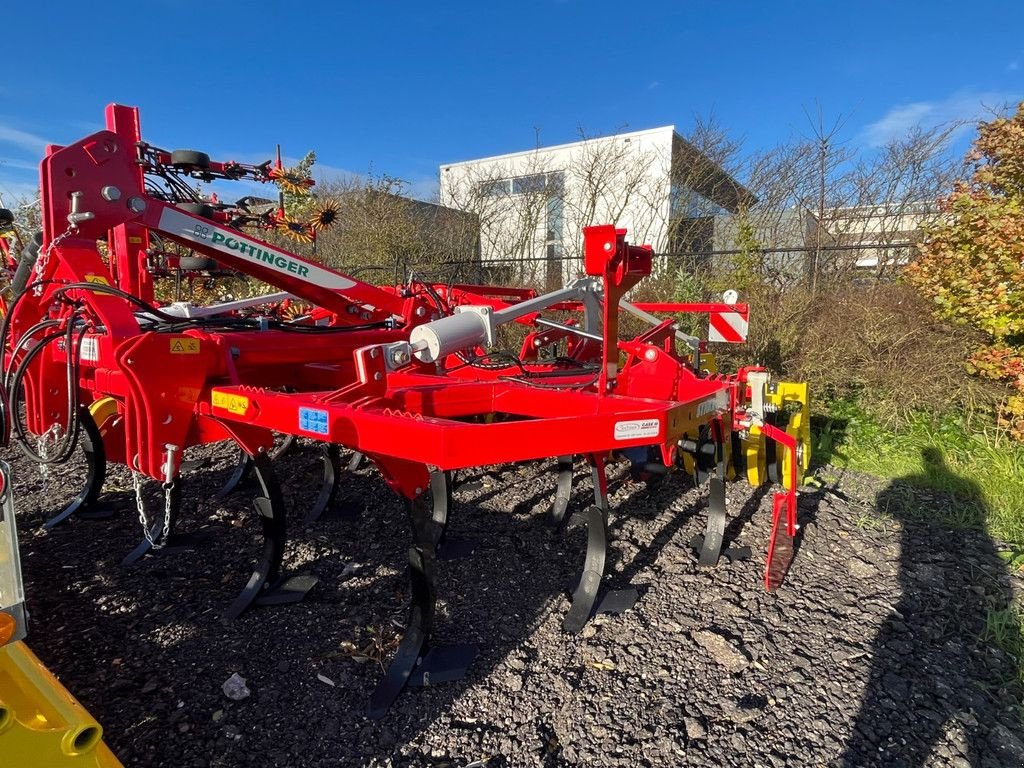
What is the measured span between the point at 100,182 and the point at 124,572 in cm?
202

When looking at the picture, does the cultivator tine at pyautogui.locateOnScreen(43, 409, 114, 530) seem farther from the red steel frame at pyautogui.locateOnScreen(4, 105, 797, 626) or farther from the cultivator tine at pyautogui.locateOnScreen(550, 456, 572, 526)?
the cultivator tine at pyautogui.locateOnScreen(550, 456, 572, 526)

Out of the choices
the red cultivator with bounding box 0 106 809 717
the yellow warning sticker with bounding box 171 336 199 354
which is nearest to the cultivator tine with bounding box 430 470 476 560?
the red cultivator with bounding box 0 106 809 717

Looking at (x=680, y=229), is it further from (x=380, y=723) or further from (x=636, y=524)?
(x=380, y=723)

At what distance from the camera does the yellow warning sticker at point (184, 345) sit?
96.1 inches

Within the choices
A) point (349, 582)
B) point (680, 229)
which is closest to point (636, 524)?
point (349, 582)

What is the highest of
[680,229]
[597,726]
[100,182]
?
[680,229]

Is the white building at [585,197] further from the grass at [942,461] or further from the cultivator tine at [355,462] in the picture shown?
the cultivator tine at [355,462]

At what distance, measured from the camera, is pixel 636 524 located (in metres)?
4.07

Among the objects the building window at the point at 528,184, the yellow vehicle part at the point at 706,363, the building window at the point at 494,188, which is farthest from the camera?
the building window at the point at 494,188

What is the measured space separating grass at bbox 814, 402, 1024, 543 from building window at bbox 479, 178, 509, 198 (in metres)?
9.79

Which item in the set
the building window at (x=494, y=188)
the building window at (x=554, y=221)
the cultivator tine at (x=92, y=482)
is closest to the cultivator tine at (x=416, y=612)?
the cultivator tine at (x=92, y=482)

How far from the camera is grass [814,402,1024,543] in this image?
4227 mm

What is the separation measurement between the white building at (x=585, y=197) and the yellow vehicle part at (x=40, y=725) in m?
10.1

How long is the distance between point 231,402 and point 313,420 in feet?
1.84
